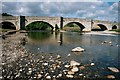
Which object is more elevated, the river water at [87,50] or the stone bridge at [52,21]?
the stone bridge at [52,21]

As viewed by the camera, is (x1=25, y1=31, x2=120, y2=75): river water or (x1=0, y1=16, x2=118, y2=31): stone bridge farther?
(x1=0, y1=16, x2=118, y2=31): stone bridge

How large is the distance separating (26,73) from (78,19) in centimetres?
8378

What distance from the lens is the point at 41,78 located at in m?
13.4

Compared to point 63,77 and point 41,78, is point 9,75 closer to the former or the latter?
point 41,78

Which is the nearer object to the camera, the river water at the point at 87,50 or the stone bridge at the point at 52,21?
the river water at the point at 87,50

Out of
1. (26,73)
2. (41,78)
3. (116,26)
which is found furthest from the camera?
(116,26)

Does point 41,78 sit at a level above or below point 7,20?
below

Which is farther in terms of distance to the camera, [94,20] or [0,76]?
[94,20]

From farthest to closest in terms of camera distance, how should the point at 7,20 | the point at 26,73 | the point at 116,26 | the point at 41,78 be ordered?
the point at 116,26 < the point at 7,20 < the point at 26,73 < the point at 41,78

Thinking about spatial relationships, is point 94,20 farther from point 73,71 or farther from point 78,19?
point 73,71

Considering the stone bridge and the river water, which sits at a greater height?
the stone bridge

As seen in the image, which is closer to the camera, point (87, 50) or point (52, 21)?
point (87, 50)

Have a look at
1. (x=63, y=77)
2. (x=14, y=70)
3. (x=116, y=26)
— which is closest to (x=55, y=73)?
(x=63, y=77)

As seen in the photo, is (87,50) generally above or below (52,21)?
below
